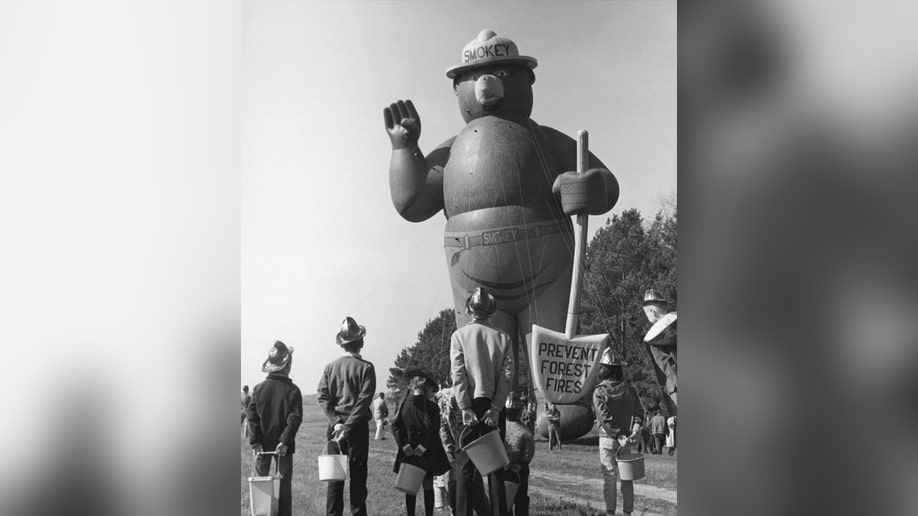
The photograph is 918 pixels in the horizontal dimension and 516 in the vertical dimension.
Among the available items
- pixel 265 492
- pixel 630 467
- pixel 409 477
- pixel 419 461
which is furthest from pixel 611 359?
pixel 265 492

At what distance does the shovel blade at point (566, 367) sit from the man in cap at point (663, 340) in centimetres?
34

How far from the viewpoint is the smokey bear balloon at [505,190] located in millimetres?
7555

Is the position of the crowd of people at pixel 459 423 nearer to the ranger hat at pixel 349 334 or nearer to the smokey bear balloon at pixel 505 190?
the ranger hat at pixel 349 334

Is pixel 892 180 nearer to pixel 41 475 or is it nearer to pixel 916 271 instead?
pixel 916 271

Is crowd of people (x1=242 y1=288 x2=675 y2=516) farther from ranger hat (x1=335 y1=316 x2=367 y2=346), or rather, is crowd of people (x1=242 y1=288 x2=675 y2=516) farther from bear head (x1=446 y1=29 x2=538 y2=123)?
bear head (x1=446 y1=29 x2=538 y2=123)

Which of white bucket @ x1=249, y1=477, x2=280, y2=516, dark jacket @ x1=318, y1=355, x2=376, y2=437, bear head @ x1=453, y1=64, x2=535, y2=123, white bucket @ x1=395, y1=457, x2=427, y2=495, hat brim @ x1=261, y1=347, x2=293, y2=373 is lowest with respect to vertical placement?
white bucket @ x1=249, y1=477, x2=280, y2=516

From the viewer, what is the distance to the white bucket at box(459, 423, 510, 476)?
23.7ft

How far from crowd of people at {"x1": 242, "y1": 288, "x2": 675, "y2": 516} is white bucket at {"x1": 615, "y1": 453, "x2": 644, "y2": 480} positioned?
0.04 meters

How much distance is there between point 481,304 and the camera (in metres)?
7.50

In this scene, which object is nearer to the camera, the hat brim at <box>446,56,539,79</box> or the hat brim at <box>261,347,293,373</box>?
the hat brim at <box>446,56,539,79</box>

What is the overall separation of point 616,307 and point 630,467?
3.53 ft

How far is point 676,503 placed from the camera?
24.0 ft

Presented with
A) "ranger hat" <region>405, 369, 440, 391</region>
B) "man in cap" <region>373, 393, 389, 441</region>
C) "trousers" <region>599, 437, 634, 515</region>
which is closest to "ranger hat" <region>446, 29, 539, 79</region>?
"ranger hat" <region>405, 369, 440, 391</region>

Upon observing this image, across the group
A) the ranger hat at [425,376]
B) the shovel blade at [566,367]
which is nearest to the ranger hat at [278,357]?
the ranger hat at [425,376]
